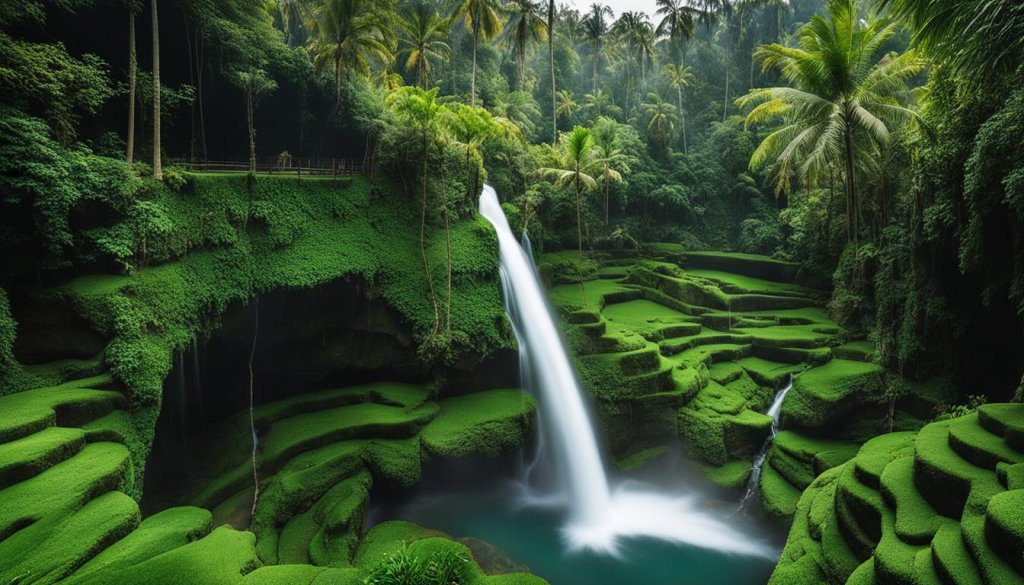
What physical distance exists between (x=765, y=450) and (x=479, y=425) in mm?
7736

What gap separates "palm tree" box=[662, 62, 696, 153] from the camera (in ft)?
116

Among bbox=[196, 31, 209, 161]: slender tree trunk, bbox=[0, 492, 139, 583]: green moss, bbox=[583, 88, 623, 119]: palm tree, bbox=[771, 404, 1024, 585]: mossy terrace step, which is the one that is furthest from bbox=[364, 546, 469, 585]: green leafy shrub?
bbox=[583, 88, 623, 119]: palm tree

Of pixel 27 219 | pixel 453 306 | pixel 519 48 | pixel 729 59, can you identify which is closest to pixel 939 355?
pixel 453 306

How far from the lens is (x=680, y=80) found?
3541cm

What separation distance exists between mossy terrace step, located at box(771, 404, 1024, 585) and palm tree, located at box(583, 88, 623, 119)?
29494 mm

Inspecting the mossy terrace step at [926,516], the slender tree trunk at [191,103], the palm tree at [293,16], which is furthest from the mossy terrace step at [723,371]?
the palm tree at [293,16]

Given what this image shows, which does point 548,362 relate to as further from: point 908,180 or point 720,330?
point 908,180

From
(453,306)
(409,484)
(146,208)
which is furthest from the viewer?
(453,306)

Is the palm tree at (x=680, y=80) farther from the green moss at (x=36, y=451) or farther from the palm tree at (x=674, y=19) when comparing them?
the green moss at (x=36, y=451)

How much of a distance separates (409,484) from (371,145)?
1369cm

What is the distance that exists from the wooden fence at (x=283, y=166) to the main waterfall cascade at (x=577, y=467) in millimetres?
6327

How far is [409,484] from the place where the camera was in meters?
11.7

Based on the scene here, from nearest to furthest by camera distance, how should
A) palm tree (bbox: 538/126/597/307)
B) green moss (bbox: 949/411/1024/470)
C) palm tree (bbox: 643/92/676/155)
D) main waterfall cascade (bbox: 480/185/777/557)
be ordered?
green moss (bbox: 949/411/1024/470), main waterfall cascade (bbox: 480/185/777/557), palm tree (bbox: 538/126/597/307), palm tree (bbox: 643/92/676/155)

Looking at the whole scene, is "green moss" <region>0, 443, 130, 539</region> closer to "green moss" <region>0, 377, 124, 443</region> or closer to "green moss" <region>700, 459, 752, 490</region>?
"green moss" <region>0, 377, 124, 443</region>
